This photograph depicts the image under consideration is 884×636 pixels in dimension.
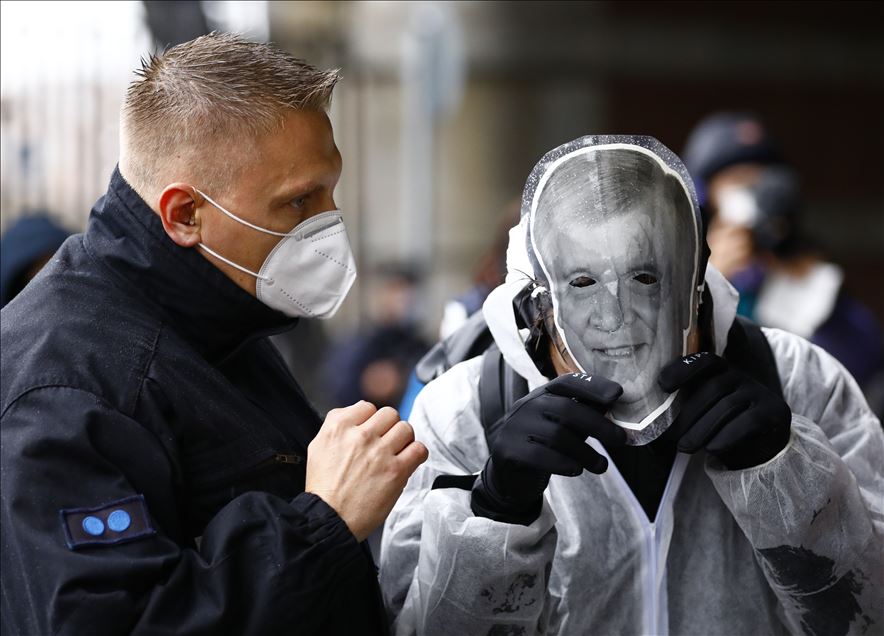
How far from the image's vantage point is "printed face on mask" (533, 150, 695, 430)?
2.12 metres

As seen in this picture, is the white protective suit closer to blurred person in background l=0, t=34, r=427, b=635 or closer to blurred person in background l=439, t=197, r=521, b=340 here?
blurred person in background l=0, t=34, r=427, b=635

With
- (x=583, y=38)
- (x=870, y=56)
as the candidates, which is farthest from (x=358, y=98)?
(x=870, y=56)

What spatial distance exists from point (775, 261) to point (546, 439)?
10.1 feet

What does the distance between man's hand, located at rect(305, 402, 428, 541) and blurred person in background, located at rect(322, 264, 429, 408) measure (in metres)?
4.91

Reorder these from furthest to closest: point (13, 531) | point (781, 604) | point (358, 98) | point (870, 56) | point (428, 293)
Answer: point (870, 56), point (428, 293), point (358, 98), point (781, 604), point (13, 531)

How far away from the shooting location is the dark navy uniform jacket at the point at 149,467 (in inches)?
75.5

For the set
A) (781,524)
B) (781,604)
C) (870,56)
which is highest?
(781,524)

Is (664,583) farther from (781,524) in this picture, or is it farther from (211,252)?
(211,252)

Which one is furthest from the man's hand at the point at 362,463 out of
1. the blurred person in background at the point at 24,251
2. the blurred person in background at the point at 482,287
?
the blurred person in background at the point at 24,251

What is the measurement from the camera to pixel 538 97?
488 inches

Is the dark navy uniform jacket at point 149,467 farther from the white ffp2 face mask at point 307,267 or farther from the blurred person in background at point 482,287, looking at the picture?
the blurred person in background at point 482,287

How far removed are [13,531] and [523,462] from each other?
0.80 m

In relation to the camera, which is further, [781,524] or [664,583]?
[664,583]

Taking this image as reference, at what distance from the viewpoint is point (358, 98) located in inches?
375
